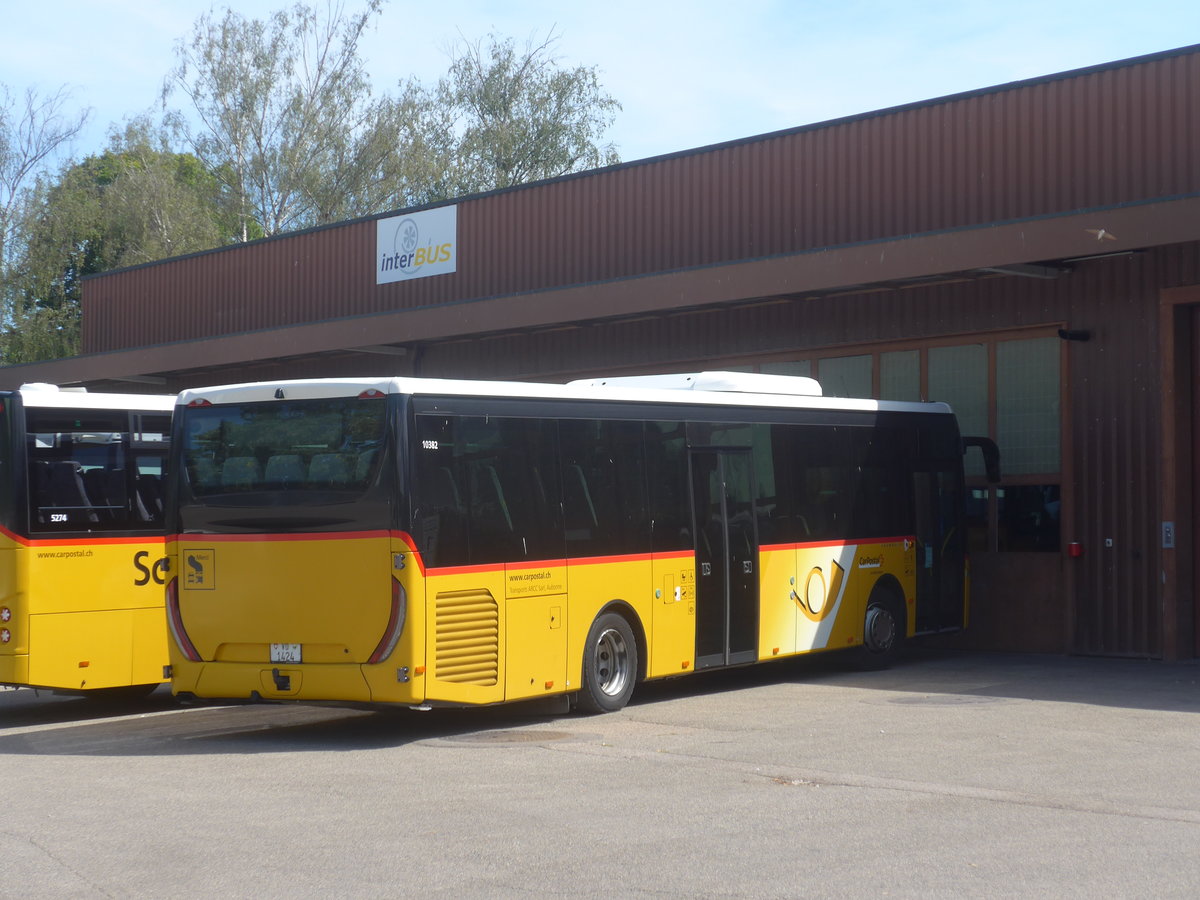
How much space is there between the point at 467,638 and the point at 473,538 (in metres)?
0.76

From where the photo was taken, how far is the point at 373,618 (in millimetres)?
11180

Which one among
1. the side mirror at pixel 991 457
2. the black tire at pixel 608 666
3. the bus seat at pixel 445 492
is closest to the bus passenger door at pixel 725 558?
the black tire at pixel 608 666

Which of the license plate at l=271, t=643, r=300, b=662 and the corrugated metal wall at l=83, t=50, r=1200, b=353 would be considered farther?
the corrugated metal wall at l=83, t=50, r=1200, b=353

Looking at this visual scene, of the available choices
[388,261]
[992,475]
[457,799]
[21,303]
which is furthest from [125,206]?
[457,799]

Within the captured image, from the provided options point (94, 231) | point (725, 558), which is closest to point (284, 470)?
point (725, 558)

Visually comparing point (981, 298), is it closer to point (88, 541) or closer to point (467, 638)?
point (467, 638)

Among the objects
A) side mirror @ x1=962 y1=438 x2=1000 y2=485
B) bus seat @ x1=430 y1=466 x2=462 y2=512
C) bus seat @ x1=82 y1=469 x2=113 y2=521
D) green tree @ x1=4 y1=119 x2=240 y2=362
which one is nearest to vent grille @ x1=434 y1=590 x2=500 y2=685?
bus seat @ x1=430 y1=466 x2=462 y2=512

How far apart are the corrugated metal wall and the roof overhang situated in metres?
0.90

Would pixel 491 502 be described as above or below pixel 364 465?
below

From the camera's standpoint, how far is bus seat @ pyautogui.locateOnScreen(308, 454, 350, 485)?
1141 centimetres

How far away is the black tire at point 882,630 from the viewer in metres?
16.5

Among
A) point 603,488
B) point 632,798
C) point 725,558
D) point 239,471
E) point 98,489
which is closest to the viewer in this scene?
point 632,798

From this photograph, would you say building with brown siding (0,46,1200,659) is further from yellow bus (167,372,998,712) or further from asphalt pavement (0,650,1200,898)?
yellow bus (167,372,998,712)

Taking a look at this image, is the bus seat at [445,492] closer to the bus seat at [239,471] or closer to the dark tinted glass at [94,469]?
the bus seat at [239,471]
